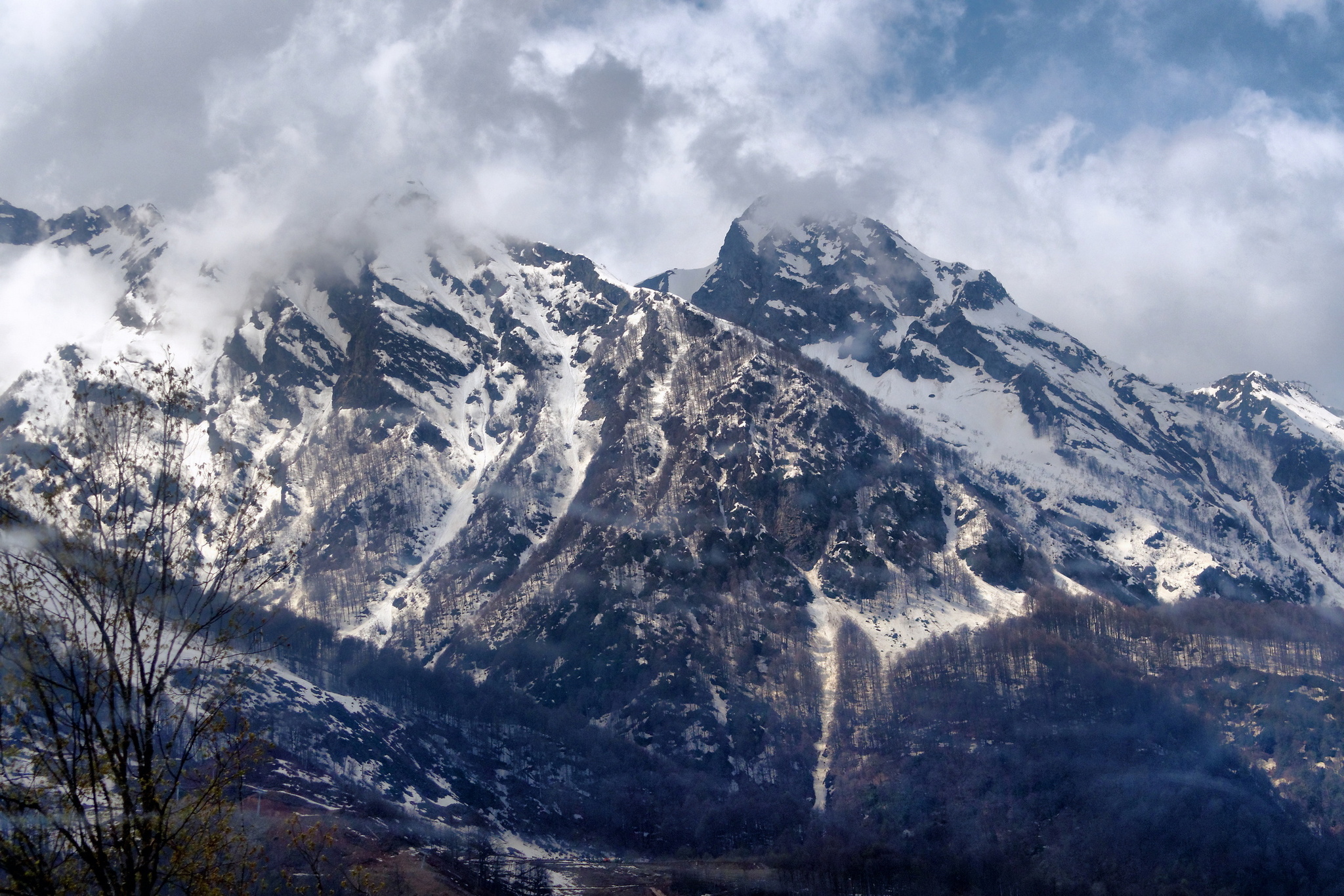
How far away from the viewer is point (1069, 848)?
591 ft

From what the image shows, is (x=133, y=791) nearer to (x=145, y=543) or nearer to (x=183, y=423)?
(x=145, y=543)

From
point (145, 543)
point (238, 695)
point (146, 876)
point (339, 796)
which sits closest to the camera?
point (146, 876)

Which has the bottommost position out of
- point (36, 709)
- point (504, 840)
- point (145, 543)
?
point (504, 840)

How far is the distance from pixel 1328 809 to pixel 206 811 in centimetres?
21736

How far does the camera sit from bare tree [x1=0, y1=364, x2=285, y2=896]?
2483cm

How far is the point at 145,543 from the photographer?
26.5 m

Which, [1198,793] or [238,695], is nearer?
[238,695]

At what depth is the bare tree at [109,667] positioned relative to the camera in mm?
24828

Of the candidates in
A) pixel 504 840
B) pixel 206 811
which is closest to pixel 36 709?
pixel 206 811

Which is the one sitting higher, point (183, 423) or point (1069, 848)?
point (183, 423)

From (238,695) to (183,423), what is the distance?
7122 mm

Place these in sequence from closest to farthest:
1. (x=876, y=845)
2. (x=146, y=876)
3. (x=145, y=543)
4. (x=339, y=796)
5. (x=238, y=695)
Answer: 1. (x=146, y=876)
2. (x=145, y=543)
3. (x=238, y=695)
4. (x=339, y=796)
5. (x=876, y=845)

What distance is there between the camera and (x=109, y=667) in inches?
1030

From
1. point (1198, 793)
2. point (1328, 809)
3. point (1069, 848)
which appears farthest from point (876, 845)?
point (1328, 809)
